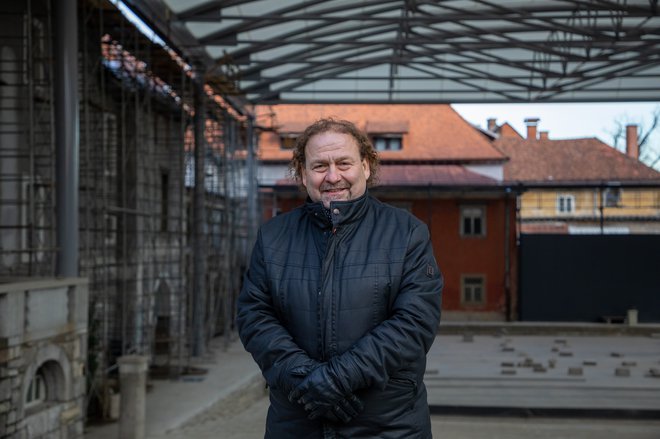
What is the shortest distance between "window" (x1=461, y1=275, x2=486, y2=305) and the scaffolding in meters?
10.4

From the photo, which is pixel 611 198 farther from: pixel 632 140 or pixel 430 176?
pixel 430 176

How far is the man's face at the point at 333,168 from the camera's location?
3328mm

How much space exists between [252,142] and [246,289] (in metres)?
24.5

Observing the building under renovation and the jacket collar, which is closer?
the jacket collar

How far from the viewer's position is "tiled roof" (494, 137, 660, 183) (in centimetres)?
4447

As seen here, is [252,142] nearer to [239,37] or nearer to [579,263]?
[239,37]

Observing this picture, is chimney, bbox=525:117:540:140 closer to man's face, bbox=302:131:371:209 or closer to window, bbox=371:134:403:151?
window, bbox=371:134:403:151

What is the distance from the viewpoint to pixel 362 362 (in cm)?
302

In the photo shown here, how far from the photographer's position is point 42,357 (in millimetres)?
10195

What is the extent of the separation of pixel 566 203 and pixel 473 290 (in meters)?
16.1

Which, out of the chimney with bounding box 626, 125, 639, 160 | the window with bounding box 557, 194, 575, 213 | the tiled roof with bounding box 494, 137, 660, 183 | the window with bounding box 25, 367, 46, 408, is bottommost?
the window with bounding box 25, 367, 46, 408

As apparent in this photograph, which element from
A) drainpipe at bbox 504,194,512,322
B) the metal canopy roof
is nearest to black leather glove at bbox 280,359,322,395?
the metal canopy roof

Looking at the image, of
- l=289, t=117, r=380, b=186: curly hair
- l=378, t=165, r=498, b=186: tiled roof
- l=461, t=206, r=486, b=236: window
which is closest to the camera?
l=289, t=117, r=380, b=186: curly hair

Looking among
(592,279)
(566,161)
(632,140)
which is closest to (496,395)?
(592,279)
